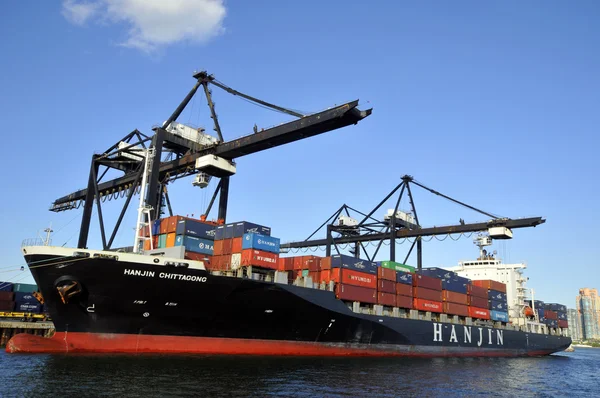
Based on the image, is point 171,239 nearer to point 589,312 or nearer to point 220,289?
point 220,289

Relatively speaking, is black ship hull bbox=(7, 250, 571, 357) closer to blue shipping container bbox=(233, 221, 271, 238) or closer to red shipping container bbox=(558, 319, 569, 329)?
blue shipping container bbox=(233, 221, 271, 238)

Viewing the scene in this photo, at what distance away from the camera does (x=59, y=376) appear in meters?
16.1

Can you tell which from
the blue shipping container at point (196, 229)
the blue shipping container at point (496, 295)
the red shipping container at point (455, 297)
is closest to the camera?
the blue shipping container at point (196, 229)

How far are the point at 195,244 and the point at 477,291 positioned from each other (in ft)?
89.5

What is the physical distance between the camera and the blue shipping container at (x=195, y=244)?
25750 mm

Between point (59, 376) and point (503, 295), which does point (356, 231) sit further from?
point (59, 376)

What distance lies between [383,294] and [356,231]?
2266 cm

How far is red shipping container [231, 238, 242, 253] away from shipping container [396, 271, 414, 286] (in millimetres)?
13406

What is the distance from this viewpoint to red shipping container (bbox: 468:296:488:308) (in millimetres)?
40625

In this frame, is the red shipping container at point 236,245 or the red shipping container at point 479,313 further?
the red shipping container at point 479,313

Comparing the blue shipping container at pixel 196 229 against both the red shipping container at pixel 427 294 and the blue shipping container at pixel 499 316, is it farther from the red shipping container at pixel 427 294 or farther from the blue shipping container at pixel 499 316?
the blue shipping container at pixel 499 316

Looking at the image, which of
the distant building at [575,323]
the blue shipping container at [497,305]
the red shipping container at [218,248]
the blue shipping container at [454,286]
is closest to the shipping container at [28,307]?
the red shipping container at [218,248]

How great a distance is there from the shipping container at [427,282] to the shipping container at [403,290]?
1.08 m

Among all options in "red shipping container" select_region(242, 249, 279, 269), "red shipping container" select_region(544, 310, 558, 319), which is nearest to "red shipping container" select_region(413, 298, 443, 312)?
"red shipping container" select_region(242, 249, 279, 269)
